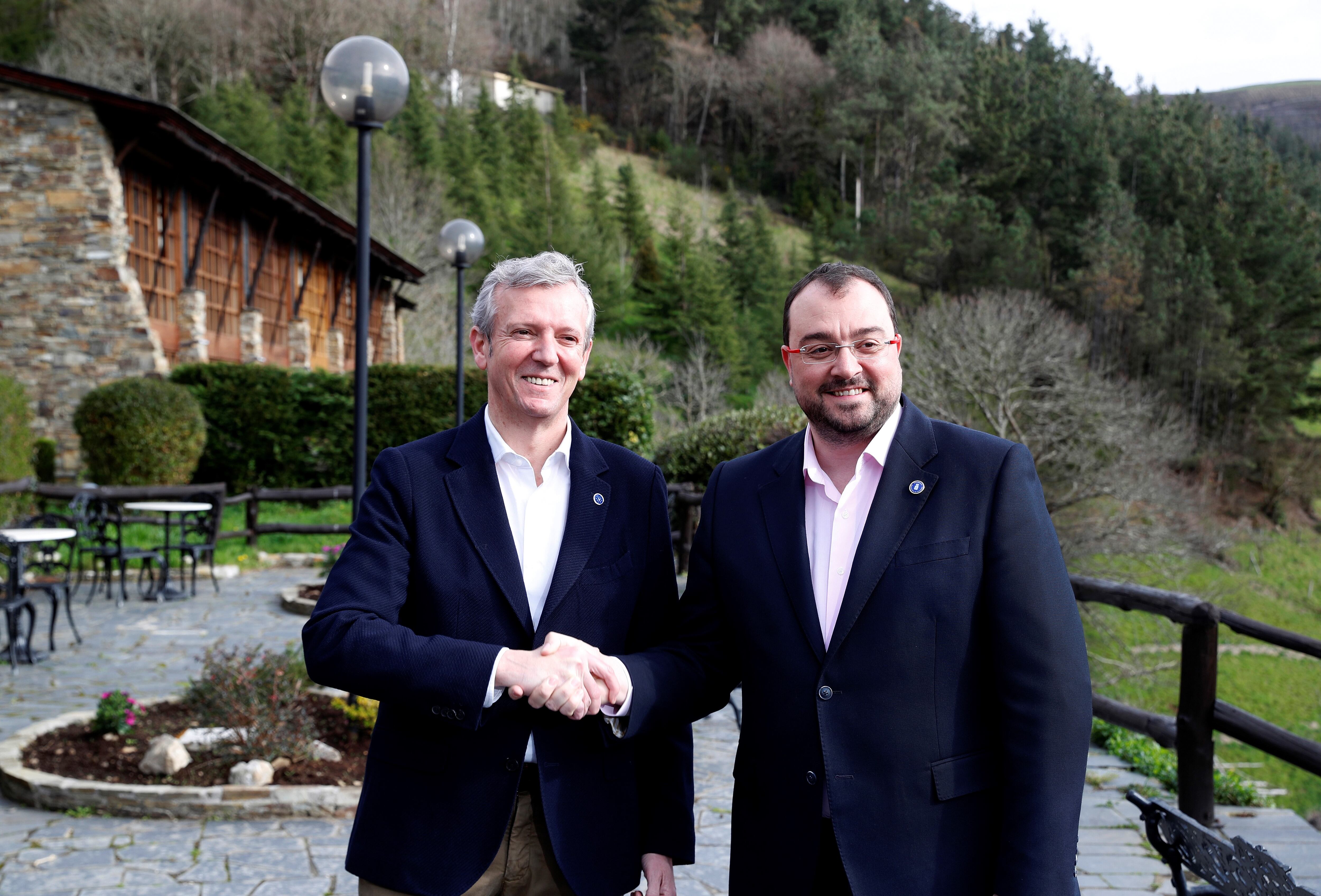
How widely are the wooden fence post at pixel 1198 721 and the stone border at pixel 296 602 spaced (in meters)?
7.85

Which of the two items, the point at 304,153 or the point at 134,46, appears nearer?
the point at 304,153

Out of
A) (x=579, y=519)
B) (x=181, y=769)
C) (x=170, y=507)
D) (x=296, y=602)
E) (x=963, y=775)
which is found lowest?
(x=296, y=602)

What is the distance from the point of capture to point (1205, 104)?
46875 mm

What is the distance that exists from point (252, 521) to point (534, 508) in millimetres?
13249

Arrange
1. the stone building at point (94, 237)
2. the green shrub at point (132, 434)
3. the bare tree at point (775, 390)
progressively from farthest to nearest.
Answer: the bare tree at point (775, 390) → the stone building at point (94, 237) → the green shrub at point (132, 434)

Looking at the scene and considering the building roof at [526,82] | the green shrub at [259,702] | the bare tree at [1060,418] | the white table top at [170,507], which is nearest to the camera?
the green shrub at [259,702]

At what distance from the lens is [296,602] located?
10219mm

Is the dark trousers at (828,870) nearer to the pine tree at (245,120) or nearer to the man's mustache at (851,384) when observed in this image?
the man's mustache at (851,384)

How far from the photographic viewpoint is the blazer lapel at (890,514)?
6.31 feet

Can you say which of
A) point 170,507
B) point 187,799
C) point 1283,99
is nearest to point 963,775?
point 187,799

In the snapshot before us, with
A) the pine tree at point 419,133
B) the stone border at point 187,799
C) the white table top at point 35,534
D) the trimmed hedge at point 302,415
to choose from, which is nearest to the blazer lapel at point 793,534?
the stone border at point 187,799

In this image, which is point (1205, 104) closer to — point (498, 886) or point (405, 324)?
point (405, 324)

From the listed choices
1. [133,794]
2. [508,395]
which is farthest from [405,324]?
[508,395]

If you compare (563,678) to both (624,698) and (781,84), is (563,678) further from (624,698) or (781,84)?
(781,84)
